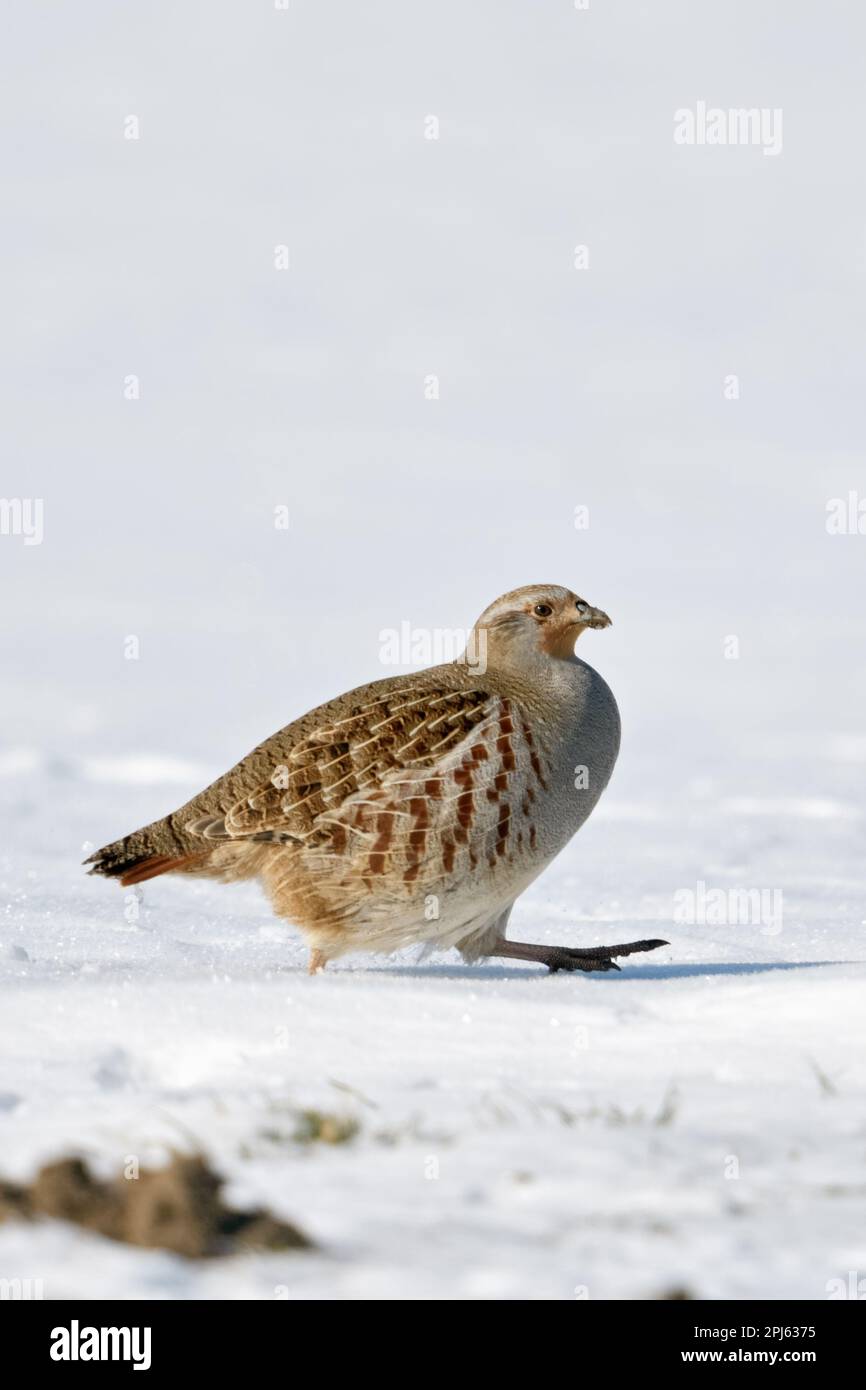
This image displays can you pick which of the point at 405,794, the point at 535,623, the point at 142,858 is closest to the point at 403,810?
the point at 405,794

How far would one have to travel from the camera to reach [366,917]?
249 inches

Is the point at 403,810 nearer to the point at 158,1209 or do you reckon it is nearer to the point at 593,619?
the point at 593,619

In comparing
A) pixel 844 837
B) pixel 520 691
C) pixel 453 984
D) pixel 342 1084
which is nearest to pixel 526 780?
pixel 520 691

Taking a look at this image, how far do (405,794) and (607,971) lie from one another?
1.10 m

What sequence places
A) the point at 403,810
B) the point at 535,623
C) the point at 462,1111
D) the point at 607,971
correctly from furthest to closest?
the point at 535,623 → the point at 607,971 → the point at 403,810 → the point at 462,1111

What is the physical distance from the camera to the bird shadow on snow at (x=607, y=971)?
20.5 ft

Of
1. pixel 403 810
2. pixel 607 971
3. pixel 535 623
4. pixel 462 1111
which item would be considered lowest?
pixel 607 971

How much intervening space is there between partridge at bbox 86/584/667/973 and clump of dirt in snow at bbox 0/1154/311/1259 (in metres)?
2.38

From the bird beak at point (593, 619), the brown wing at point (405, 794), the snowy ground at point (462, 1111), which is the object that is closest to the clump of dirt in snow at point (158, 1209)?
the snowy ground at point (462, 1111)

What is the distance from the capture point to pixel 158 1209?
3682 millimetres

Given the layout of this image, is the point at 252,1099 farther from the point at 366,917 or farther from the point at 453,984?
the point at 366,917

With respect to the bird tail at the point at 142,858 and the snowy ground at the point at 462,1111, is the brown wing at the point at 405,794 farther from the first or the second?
the snowy ground at the point at 462,1111

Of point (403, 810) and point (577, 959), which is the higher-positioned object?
point (403, 810)

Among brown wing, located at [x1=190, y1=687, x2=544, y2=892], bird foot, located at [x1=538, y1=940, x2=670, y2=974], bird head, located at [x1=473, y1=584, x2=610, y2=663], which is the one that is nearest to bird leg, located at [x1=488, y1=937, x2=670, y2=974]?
bird foot, located at [x1=538, y1=940, x2=670, y2=974]
